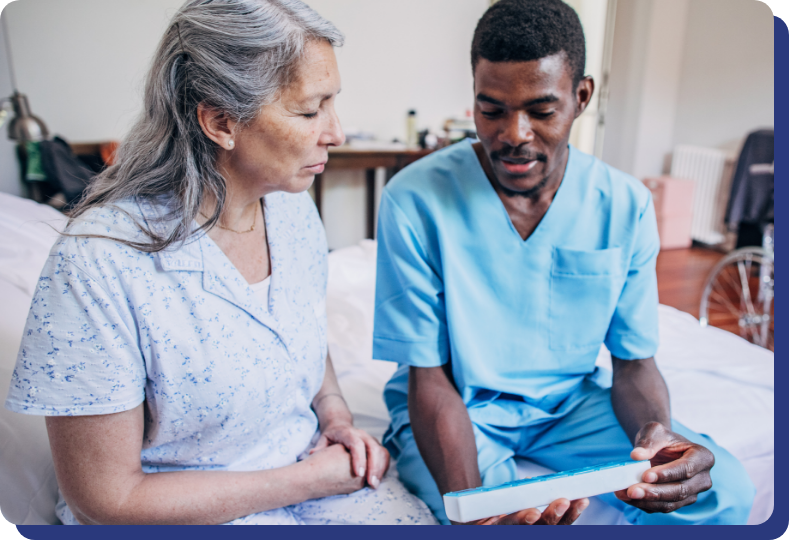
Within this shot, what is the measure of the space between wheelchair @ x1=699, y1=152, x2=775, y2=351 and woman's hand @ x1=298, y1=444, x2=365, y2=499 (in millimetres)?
1544

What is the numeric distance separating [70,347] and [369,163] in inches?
29.6

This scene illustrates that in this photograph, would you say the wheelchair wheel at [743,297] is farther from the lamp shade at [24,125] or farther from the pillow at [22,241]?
the lamp shade at [24,125]

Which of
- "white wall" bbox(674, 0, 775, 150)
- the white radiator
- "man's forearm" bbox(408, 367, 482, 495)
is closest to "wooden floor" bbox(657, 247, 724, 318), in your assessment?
the white radiator

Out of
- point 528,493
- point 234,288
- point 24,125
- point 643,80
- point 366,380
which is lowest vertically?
point 366,380

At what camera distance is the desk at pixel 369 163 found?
112cm

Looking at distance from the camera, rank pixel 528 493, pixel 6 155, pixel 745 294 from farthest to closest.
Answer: pixel 745 294
pixel 6 155
pixel 528 493

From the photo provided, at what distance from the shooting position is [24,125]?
1233 millimetres

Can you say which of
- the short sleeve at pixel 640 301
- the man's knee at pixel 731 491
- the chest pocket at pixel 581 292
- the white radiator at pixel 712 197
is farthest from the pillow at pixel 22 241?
the white radiator at pixel 712 197

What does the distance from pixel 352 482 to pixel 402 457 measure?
0.12 meters

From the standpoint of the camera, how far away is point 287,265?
27.7 inches

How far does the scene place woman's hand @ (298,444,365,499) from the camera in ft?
2.19

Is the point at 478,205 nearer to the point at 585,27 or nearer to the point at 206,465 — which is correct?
the point at 585,27

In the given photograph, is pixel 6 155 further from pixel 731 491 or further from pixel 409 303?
Result: pixel 731 491

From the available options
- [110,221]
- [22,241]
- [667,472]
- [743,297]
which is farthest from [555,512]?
[743,297]
